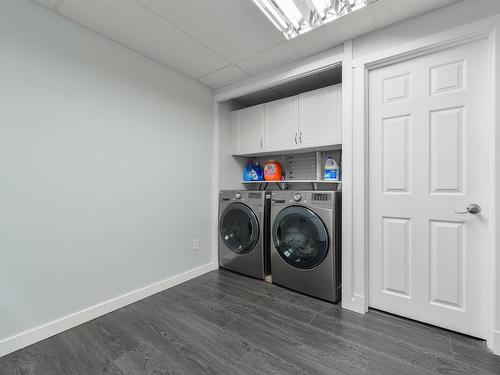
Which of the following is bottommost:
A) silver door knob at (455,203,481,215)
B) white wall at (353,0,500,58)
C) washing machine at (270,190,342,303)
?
washing machine at (270,190,342,303)

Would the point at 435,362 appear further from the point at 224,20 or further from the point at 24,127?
the point at 24,127

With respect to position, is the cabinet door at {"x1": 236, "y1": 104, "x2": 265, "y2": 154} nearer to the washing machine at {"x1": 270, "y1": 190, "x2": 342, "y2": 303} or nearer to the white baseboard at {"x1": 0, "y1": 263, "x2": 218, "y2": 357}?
the washing machine at {"x1": 270, "y1": 190, "x2": 342, "y2": 303}

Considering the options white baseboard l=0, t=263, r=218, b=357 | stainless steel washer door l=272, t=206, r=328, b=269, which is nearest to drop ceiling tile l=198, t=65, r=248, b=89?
stainless steel washer door l=272, t=206, r=328, b=269

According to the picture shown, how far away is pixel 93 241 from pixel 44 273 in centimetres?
→ 34

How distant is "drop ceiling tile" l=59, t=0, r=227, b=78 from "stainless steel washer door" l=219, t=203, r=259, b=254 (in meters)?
1.55

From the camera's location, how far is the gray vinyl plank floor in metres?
1.34

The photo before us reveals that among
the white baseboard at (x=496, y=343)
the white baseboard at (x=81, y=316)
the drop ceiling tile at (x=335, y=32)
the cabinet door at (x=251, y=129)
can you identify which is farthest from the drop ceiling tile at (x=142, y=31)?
the white baseboard at (x=496, y=343)

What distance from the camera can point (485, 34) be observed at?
58.6 inches

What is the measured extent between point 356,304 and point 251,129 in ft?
6.96

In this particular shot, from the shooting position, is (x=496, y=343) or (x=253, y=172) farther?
(x=253, y=172)

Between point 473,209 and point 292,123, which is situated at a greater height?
point 292,123

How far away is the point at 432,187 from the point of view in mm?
1699

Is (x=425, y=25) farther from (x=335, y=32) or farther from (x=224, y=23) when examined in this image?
(x=224, y=23)

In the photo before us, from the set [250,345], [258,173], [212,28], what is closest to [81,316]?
[250,345]
